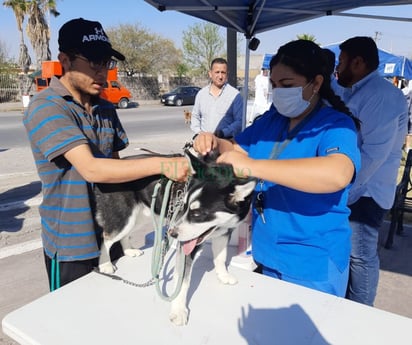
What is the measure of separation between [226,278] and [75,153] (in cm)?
97

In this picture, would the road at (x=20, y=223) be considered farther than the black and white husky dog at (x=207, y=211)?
Yes

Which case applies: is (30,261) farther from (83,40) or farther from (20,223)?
(83,40)

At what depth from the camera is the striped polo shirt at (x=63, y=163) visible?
1.52 meters

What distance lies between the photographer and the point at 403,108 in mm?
2668

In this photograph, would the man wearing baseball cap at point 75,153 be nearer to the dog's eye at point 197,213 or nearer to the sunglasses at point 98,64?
the sunglasses at point 98,64

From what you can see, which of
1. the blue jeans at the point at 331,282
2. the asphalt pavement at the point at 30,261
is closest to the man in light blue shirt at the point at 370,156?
the asphalt pavement at the point at 30,261

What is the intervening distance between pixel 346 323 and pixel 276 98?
1045 millimetres

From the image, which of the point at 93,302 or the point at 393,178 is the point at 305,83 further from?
the point at 393,178

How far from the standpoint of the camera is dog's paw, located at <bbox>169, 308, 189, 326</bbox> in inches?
57.4

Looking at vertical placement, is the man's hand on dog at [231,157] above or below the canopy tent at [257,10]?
below

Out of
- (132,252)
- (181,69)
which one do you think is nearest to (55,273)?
(132,252)

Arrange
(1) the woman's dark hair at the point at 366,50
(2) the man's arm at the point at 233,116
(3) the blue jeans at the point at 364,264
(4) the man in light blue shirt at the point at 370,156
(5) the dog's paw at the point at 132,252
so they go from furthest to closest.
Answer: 1. (2) the man's arm at the point at 233,116
2. (1) the woman's dark hair at the point at 366,50
3. (3) the blue jeans at the point at 364,264
4. (4) the man in light blue shirt at the point at 370,156
5. (5) the dog's paw at the point at 132,252

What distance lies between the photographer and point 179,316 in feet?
4.82

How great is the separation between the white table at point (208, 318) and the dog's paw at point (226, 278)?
0.11ft
